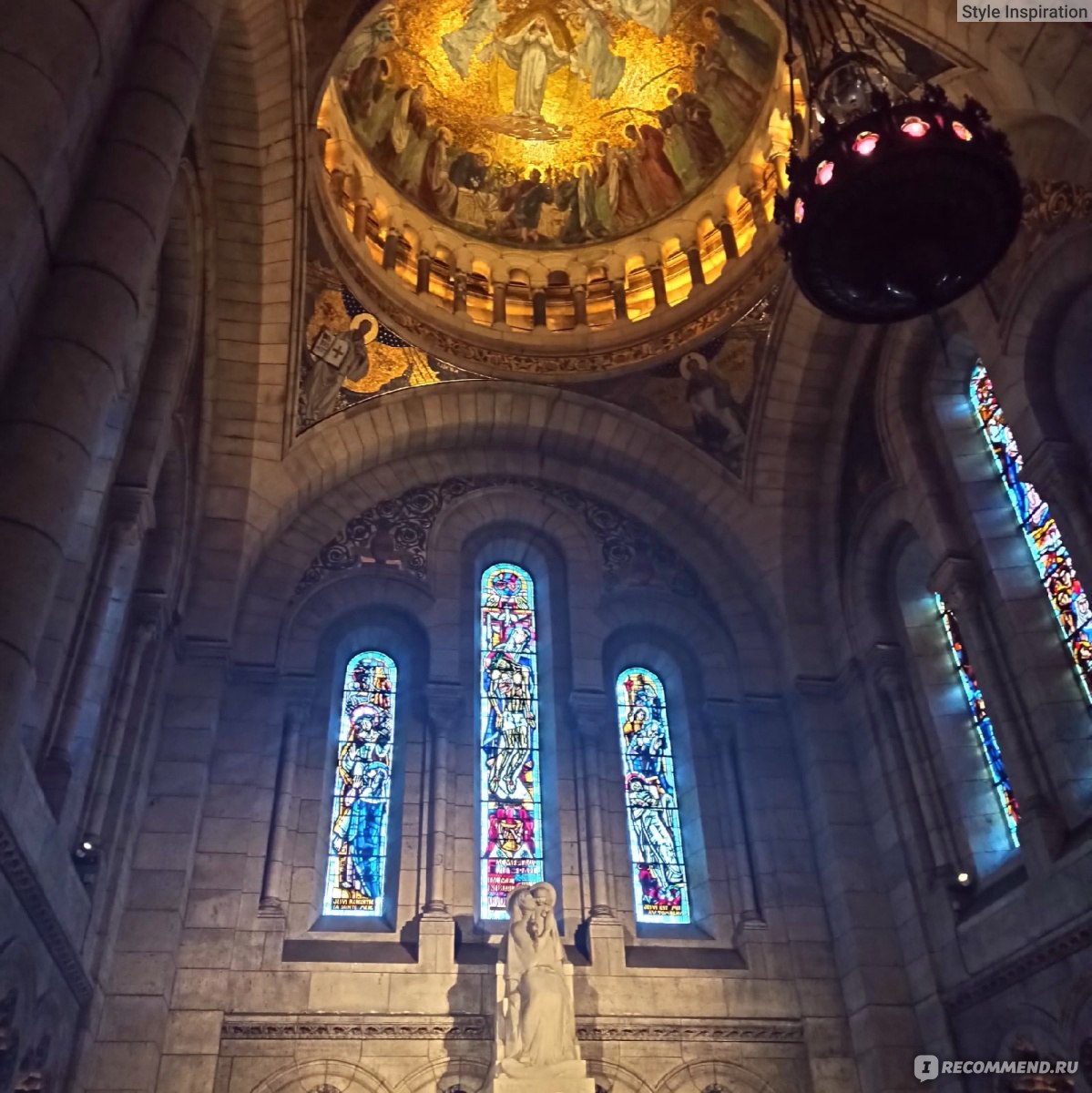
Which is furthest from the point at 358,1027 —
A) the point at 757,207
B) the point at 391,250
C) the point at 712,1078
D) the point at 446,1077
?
the point at 757,207

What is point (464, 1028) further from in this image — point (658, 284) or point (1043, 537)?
point (658, 284)

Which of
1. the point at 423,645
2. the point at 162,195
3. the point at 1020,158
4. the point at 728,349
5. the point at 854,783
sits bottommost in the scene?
the point at 854,783

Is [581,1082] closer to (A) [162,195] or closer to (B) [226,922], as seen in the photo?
(B) [226,922]

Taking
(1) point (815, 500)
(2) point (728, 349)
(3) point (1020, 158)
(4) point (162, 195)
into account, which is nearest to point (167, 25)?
(4) point (162, 195)

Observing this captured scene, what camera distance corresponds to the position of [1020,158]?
9.49 m

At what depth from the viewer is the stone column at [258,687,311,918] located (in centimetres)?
1035

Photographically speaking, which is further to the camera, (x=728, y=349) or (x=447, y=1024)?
(x=728, y=349)

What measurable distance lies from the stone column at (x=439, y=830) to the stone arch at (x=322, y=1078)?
1069mm

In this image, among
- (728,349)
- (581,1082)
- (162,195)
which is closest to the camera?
(162,195)

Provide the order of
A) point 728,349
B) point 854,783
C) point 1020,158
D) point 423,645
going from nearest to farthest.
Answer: point 1020,158, point 854,783, point 423,645, point 728,349

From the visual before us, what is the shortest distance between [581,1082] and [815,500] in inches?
288

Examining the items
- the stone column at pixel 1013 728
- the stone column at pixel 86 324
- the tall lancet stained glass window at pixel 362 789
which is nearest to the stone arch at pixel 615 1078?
the tall lancet stained glass window at pixel 362 789

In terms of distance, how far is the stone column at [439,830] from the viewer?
33.7ft

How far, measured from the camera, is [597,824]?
11.3 metres
